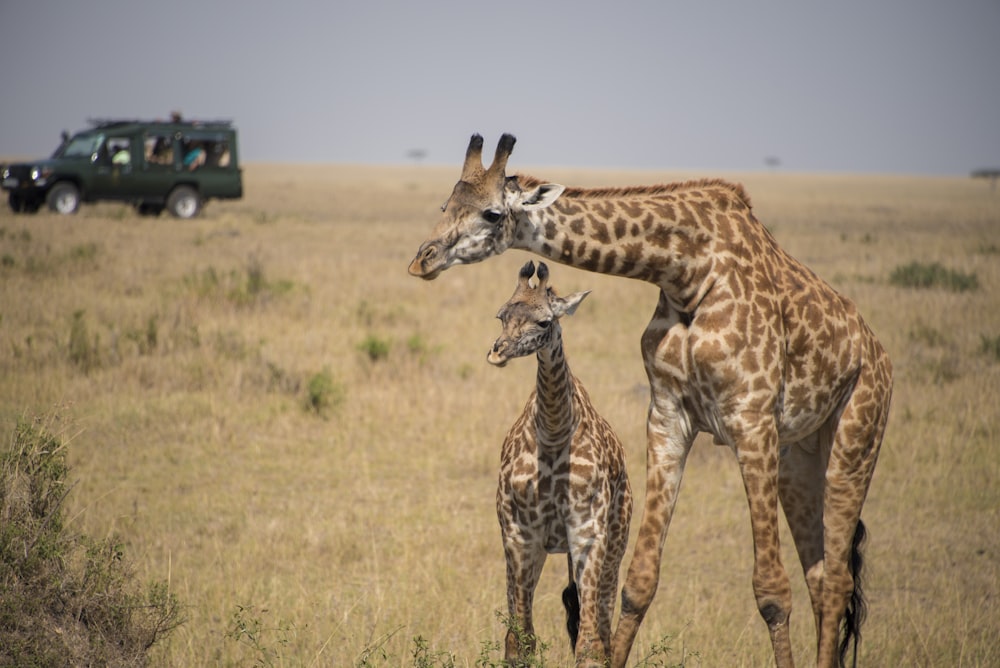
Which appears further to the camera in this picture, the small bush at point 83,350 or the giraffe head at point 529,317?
the small bush at point 83,350

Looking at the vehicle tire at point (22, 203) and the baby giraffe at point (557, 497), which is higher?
the vehicle tire at point (22, 203)

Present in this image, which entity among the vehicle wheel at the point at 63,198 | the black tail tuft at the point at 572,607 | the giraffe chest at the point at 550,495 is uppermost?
the vehicle wheel at the point at 63,198

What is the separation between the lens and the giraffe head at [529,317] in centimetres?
417

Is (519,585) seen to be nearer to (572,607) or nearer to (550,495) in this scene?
(550,495)

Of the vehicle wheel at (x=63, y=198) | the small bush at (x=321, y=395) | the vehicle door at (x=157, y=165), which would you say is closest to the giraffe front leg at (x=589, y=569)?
the small bush at (x=321, y=395)

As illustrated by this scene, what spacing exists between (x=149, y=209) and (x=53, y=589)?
85.5 ft

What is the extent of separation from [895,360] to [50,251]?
15.1 meters

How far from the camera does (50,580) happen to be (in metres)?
4.80

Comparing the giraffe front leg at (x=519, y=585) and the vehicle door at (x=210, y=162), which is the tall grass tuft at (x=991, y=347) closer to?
the giraffe front leg at (x=519, y=585)

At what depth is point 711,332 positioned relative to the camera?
151 inches

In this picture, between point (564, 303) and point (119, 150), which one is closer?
point (564, 303)

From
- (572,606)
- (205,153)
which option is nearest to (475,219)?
(572,606)

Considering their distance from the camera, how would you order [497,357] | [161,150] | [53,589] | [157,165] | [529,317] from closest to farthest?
[497,357] < [529,317] < [53,589] < [157,165] < [161,150]

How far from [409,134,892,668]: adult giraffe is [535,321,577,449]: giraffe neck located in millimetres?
605
